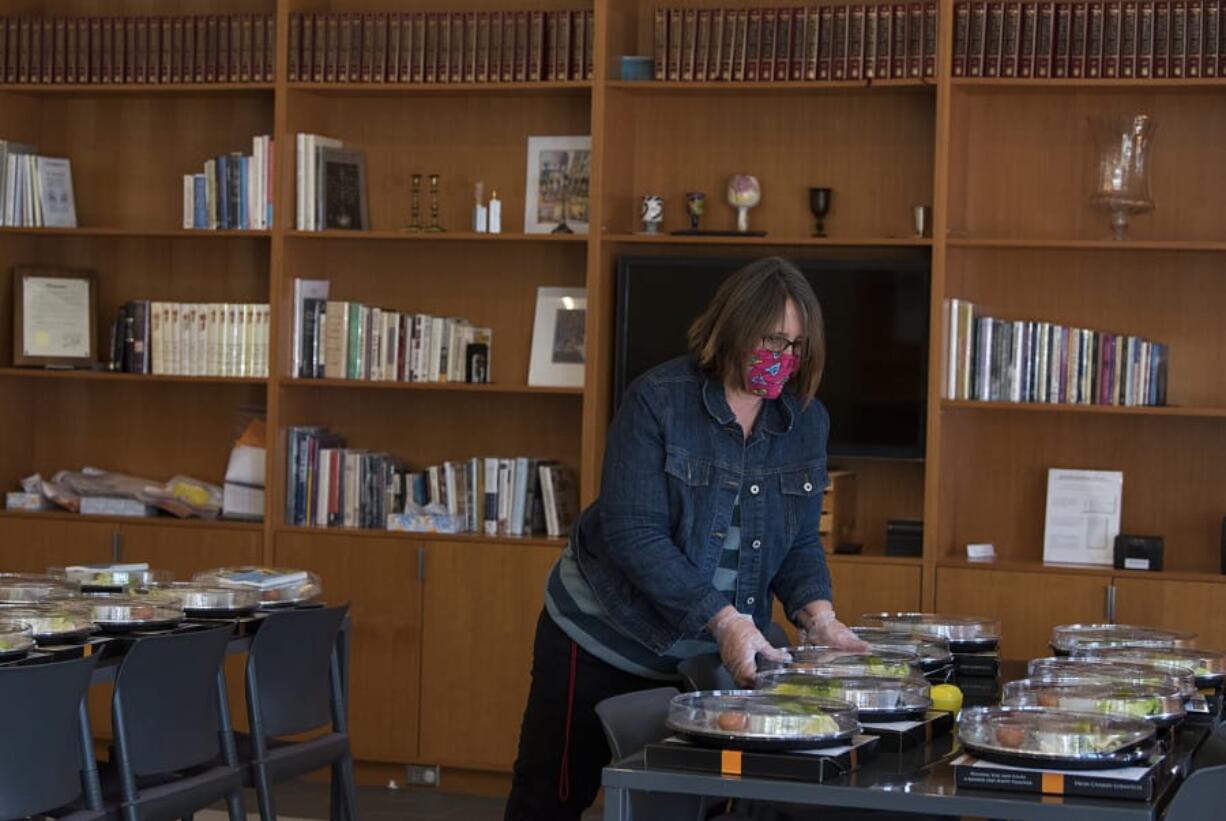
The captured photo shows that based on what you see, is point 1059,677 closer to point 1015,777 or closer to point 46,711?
point 1015,777

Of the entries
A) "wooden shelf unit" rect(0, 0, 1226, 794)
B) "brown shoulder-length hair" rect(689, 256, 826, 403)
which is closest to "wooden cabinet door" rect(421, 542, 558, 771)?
"wooden shelf unit" rect(0, 0, 1226, 794)

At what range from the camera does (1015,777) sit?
94.3 inches

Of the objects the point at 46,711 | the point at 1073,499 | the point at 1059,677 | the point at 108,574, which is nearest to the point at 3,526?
the point at 108,574

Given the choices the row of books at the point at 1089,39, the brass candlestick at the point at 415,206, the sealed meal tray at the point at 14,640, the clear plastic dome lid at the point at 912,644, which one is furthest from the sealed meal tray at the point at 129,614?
the row of books at the point at 1089,39

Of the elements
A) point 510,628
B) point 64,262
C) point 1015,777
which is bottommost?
point 510,628

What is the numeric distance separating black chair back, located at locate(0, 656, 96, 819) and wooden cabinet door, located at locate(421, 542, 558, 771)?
2.50m

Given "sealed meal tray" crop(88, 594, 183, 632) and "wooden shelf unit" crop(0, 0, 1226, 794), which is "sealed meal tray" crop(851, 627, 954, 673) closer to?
"sealed meal tray" crop(88, 594, 183, 632)

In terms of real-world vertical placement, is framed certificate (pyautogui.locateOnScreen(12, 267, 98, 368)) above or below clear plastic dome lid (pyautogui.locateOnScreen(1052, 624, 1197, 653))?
above

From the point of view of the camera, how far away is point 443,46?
6.22m

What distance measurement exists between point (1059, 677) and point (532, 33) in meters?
3.62

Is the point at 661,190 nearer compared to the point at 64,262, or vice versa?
the point at 661,190

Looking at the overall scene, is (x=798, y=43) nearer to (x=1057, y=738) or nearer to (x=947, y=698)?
(x=947, y=698)

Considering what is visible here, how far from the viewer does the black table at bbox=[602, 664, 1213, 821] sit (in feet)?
7.65

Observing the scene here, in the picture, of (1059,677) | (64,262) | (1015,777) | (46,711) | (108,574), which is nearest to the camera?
(1015,777)
